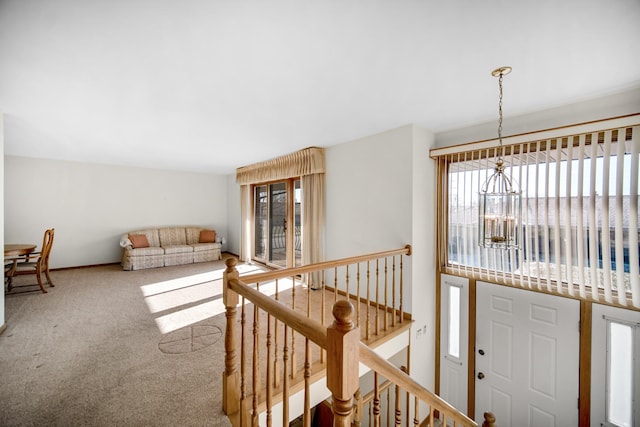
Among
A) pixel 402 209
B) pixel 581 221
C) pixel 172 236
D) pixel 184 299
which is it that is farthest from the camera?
pixel 172 236

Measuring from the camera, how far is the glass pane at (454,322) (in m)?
3.31

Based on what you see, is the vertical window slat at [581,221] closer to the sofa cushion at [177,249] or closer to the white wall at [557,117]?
the white wall at [557,117]

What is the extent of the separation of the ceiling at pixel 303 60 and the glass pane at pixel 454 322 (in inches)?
86.5

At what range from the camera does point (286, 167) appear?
4.91 meters

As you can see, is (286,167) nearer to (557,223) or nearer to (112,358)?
(112,358)

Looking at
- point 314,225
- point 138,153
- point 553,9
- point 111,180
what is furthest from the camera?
point 111,180

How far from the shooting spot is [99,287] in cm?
436

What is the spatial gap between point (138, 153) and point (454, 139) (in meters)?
5.45

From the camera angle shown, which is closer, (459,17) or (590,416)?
(459,17)

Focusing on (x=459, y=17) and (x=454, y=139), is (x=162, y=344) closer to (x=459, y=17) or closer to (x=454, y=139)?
(x=459, y=17)

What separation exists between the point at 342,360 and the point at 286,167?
14.2 feet

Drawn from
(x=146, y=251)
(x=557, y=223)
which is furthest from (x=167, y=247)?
(x=557, y=223)

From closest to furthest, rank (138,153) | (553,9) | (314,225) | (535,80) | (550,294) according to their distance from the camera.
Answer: (553,9) < (535,80) < (550,294) < (314,225) < (138,153)

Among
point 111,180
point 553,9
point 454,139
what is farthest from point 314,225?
point 111,180
